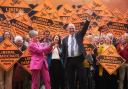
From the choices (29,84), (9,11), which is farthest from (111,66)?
(9,11)

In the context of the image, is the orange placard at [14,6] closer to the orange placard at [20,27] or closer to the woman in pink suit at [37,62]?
A: the orange placard at [20,27]

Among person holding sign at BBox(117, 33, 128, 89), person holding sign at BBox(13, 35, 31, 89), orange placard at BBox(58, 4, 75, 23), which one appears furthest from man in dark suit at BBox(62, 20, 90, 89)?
orange placard at BBox(58, 4, 75, 23)

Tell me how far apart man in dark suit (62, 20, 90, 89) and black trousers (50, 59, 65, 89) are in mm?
264

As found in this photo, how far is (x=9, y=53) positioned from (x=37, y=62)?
696 mm

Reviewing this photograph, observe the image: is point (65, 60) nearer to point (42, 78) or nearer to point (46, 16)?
point (42, 78)

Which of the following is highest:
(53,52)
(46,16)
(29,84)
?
(46,16)

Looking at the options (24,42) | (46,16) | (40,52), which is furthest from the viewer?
(46,16)

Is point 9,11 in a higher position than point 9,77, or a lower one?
higher

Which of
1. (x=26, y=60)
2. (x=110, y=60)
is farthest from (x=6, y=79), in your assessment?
(x=110, y=60)

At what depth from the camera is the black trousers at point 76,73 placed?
10.0m

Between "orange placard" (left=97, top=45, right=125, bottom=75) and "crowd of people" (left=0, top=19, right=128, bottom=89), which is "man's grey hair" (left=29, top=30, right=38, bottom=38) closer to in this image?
"crowd of people" (left=0, top=19, right=128, bottom=89)

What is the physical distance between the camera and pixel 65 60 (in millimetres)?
10141

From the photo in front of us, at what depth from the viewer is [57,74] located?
1042 cm

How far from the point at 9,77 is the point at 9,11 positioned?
2404mm
